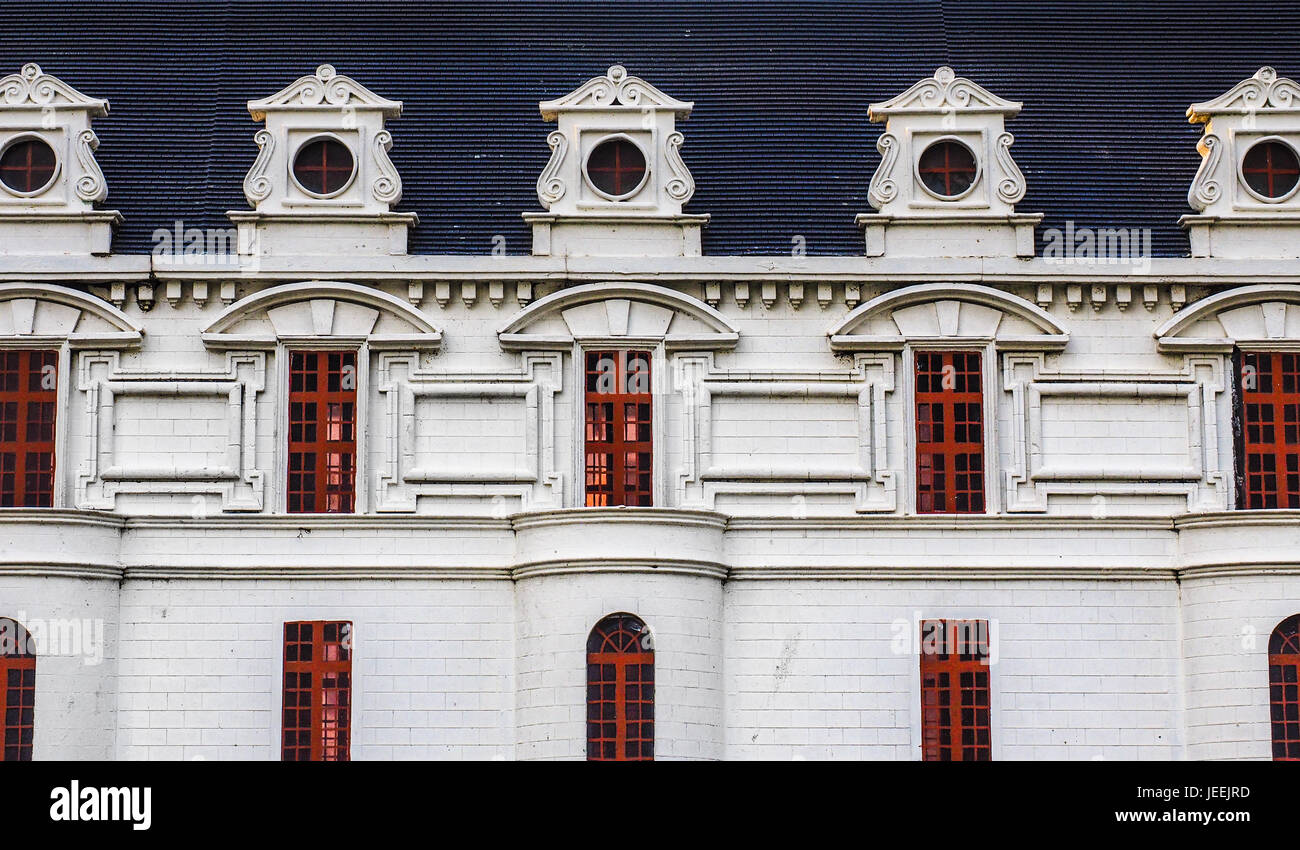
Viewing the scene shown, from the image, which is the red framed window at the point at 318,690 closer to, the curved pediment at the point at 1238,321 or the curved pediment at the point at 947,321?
the curved pediment at the point at 947,321

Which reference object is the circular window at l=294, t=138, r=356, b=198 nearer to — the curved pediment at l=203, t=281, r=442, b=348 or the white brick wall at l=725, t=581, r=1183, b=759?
the curved pediment at l=203, t=281, r=442, b=348

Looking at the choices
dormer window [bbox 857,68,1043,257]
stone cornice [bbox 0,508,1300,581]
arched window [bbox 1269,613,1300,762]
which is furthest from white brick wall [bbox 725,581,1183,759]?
dormer window [bbox 857,68,1043,257]

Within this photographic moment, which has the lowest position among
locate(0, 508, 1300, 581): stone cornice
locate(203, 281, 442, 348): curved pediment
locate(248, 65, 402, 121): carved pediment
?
locate(0, 508, 1300, 581): stone cornice

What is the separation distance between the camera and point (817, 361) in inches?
1565

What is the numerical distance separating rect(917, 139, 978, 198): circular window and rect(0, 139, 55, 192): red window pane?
14.9 meters

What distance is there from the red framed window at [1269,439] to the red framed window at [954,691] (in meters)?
5.18

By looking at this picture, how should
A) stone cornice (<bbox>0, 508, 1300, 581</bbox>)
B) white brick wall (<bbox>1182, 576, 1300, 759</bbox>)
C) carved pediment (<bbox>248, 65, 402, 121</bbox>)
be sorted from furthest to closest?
1. carved pediment (<bbox>248, 65, 402, 121</bbox>)
2. stone cornice (<bbox>0, 508, 1300, 581</bbox>)
3. white brick wall (<bbox>1182, 576, 1300, 759</bbox>)

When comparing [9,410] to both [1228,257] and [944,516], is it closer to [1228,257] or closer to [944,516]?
[944,516]

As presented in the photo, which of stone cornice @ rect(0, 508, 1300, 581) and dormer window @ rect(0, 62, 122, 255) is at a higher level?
dormer window @ rect(0, 62, 122, 255)

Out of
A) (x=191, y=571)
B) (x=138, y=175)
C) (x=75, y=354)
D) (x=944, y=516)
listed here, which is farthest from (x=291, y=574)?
(x=944, y=516)

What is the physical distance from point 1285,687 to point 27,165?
22651 millimetres

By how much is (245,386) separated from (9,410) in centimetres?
392

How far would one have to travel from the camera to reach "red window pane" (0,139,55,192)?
40.5m

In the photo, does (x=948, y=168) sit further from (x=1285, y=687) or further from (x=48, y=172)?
(x=48, y=172)
